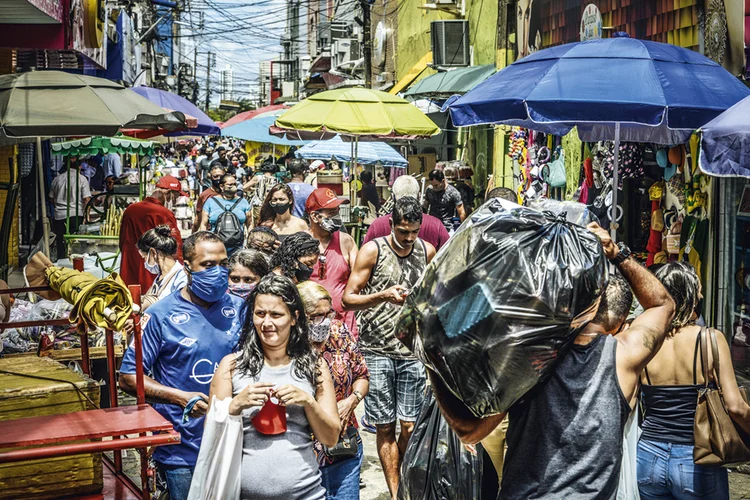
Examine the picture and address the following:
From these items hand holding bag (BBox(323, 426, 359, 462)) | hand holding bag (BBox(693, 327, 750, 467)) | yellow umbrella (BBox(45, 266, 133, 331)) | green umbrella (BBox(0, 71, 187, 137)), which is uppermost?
green umbrella (BBox(0, 71, 187, 137))

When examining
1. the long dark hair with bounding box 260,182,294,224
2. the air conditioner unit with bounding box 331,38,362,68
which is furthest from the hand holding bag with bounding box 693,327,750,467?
the air conditioner unit with bounding box 331,38,362,68

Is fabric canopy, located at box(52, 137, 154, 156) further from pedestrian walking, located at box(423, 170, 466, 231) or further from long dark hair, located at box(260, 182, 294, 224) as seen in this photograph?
long dark hair, located at box(260, 182, 294, 224)

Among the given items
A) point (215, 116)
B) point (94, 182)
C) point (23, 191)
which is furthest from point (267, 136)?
point (215, 116)

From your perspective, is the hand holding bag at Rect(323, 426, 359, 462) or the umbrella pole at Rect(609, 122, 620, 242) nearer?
the hand holding bag at Rect(323, 426, 359, 462)

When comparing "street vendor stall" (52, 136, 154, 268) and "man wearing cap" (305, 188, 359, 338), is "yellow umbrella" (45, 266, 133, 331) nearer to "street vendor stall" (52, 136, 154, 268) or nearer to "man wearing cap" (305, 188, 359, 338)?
"man wearing cap" (305, 188, 359, 338)

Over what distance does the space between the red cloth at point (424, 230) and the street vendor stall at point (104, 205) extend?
243 inches

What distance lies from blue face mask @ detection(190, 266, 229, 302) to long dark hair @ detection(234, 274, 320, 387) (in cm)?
64

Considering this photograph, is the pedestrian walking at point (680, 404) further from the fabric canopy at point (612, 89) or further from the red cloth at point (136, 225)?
the red cloth at point (136, 225)

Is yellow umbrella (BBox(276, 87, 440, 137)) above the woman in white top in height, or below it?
above

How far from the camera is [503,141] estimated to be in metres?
18.0

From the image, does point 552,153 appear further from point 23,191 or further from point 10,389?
point 10,389

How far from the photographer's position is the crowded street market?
2967mm

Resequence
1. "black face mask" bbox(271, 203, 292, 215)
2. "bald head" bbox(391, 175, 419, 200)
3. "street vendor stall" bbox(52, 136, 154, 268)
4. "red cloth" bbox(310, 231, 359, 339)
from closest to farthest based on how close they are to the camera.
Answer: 1. "red cloth" bbox(310, 231, 359, 339)
2. "black face mask" bbox(271, 203, 292, 215)
3. "bald head" bbox(391, 175, 419, 200)
4. "street vendor stall" bbox(52, 136, 154, 268)

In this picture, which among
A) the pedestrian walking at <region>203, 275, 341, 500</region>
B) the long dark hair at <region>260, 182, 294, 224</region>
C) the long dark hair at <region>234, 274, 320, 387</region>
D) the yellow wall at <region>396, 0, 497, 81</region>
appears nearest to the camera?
the pedestrian walking at <region>203, 275, 341, 500</region>
